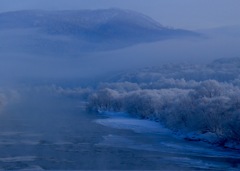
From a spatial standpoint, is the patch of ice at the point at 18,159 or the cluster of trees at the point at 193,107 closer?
the patch of ice at the point at 18,159

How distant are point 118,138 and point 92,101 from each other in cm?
2919

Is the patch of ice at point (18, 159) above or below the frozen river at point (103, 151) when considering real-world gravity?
above

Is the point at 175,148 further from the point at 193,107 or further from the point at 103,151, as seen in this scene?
the point at 193,107

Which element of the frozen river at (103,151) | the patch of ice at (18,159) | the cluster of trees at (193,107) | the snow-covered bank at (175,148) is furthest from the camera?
the cluster of trees at (193,107)

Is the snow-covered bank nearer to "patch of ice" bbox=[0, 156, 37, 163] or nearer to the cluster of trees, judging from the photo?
the cluster of trees

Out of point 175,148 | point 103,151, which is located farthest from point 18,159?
point 175,148

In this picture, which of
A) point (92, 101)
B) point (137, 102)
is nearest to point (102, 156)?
point (137, 102)

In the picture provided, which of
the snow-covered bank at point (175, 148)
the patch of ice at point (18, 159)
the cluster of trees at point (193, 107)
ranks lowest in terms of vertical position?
the snow-covered bank at point (175, 148)

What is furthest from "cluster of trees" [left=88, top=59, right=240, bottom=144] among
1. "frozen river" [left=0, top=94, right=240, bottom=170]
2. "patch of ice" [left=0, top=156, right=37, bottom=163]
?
"patch of ice" [left=0, top=156, right=37, bottom=163]

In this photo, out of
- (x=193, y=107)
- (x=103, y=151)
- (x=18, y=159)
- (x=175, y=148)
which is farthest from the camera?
(x=193, y=107)

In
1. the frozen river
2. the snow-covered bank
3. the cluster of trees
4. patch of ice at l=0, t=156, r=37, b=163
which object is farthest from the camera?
the cluster of trees

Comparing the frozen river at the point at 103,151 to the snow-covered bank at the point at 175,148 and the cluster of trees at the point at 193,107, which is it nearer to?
the snow-covered bank at the point at 175,148

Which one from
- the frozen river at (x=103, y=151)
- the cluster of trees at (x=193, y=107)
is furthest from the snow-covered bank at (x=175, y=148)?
the cluster of trees at (x=193, y=107)

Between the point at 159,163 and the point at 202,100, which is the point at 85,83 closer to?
the point at 202,100
